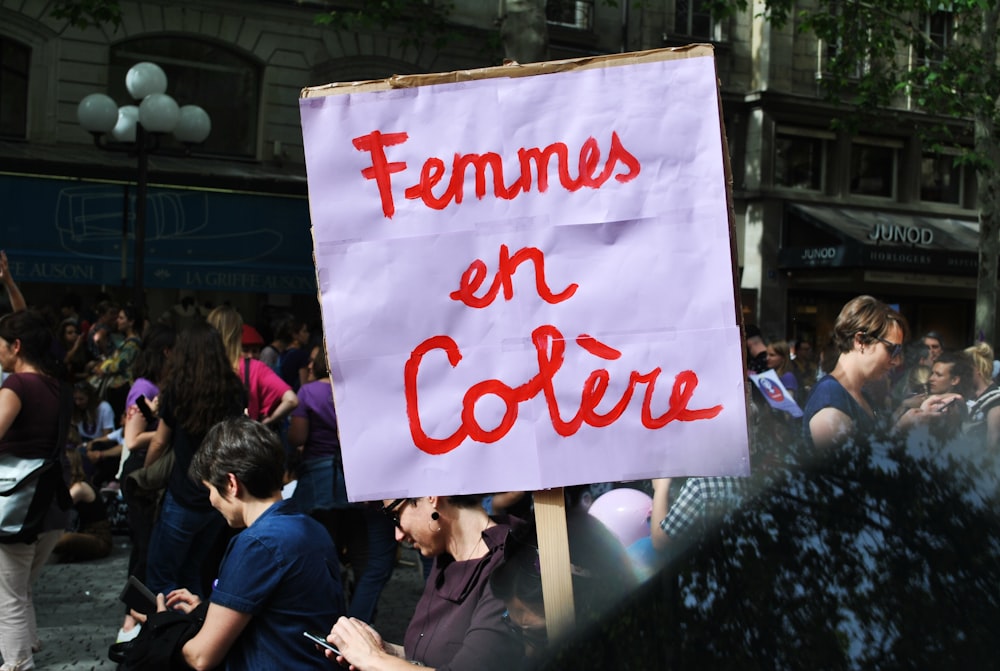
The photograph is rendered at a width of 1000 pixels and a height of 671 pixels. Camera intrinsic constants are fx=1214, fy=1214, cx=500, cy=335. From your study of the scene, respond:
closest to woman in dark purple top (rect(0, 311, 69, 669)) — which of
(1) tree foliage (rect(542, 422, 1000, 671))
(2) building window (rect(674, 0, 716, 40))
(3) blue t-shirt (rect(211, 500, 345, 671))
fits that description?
(3) blue t-shirt (rect(211, 500, 345, 671))

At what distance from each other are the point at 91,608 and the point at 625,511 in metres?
3.92

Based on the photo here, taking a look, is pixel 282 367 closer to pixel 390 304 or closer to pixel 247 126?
pixel 390 304

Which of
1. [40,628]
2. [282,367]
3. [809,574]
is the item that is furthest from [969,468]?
[282,367]

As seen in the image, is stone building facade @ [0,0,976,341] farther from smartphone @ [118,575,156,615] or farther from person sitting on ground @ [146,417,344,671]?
person sitting on ground @ [146,417,344,671]

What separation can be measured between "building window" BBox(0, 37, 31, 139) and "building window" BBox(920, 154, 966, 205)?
17.6 metres

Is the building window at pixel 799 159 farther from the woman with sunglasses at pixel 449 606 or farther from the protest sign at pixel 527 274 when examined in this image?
the protest sign at pixel 527 274

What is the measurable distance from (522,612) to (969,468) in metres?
1.19

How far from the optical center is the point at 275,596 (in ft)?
11.0

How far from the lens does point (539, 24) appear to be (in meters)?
11.8

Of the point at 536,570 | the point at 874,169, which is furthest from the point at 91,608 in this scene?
the point at 874,169

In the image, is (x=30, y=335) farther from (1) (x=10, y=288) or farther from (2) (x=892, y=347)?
(2) (x=892, y=347)

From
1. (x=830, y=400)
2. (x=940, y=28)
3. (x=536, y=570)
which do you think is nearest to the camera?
(x=536, y=570)

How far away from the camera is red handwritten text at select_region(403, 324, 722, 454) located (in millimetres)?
2520

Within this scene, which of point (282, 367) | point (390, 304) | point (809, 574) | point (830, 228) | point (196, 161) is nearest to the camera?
point (809, 574)
